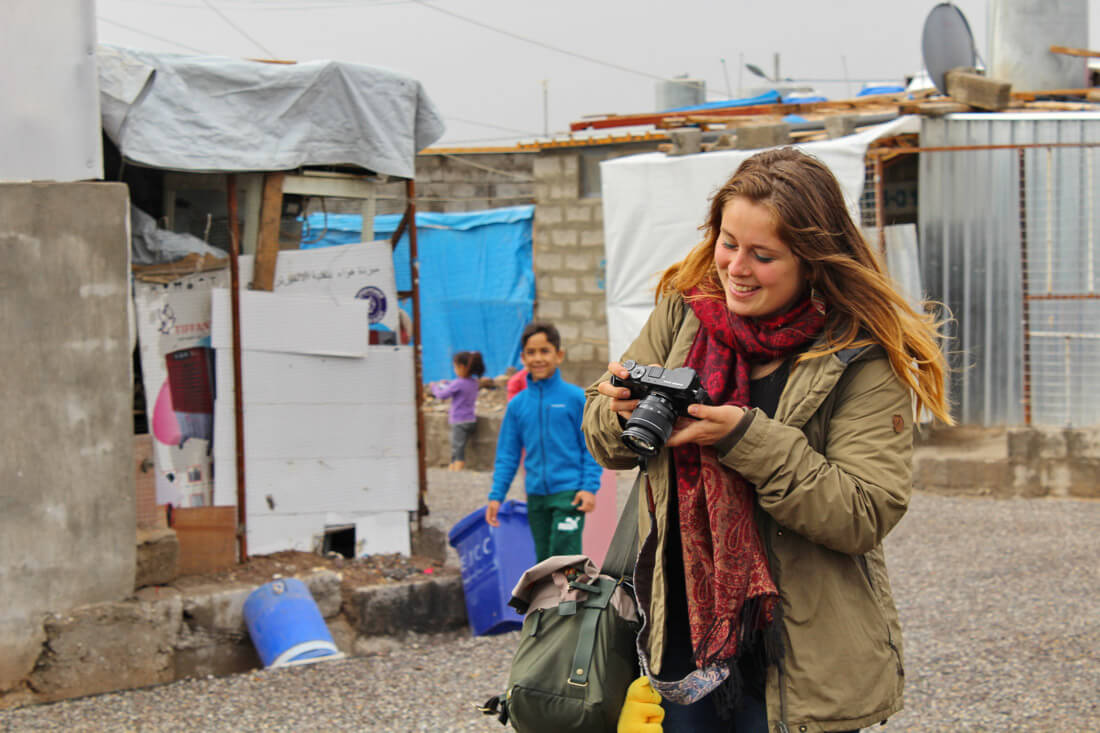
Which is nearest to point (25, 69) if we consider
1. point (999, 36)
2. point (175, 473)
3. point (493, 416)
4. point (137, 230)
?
point (137, 230)

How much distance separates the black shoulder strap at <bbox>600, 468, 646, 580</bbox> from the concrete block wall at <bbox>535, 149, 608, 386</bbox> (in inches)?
426

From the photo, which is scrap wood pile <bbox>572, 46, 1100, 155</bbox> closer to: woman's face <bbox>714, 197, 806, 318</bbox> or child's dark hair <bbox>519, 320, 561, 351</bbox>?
child's dark hair <bbox>519, 320, 561, 351</bbox>

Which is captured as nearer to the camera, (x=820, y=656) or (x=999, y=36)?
(x=820, y=656)

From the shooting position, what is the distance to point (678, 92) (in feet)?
60.6

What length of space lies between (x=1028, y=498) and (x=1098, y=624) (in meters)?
3.92

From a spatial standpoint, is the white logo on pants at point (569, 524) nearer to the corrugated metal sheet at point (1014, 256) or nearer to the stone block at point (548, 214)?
the corrugated metal sheet at point (1014, 256)

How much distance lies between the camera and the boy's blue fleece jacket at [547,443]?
Answer: 5.62 meters

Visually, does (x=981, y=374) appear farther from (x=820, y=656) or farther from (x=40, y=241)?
(x=820, y=656)

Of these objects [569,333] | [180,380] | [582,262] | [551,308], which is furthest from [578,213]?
[180,380]

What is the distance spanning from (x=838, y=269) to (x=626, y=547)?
73 centimetres

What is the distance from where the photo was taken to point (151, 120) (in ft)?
19.2

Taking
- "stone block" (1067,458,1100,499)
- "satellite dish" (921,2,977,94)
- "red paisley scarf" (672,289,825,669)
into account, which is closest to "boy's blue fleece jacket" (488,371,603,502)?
"red paisley scarf" (672,289,825,669)

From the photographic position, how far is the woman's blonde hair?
212 cm

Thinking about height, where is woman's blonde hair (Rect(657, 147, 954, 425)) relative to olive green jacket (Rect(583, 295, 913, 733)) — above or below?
above
